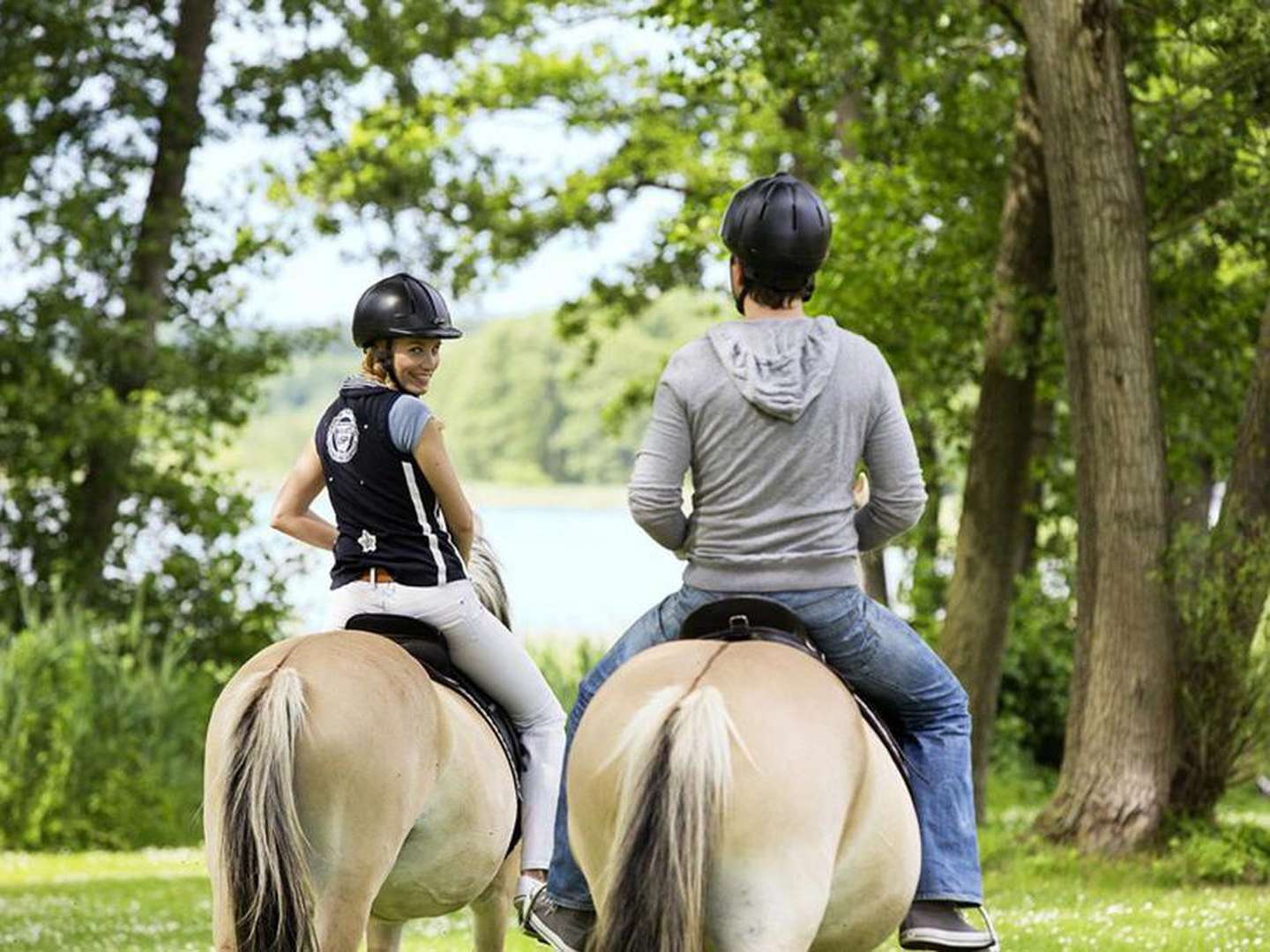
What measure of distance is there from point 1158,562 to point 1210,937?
3.58 meters

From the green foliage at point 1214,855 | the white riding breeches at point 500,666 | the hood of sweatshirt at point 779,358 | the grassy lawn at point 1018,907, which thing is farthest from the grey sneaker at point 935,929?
the green foliage at point 1214,855

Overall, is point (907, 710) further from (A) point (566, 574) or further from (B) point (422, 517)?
(A) point (566, 574)

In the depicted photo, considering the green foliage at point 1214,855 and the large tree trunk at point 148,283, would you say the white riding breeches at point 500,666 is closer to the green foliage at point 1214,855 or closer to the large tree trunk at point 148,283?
the green foliage at point 1214,855

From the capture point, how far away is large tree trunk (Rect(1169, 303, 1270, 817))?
12430 millimetres

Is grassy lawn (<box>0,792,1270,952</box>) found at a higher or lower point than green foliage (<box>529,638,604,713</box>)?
lower

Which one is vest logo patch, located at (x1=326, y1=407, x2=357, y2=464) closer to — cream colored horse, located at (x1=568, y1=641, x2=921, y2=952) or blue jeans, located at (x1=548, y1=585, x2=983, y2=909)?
blue jeans, located at (x1=548, y1=585, x2=983, y2=909)

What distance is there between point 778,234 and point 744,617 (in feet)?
3.13

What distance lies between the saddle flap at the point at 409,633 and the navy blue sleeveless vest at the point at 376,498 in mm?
132

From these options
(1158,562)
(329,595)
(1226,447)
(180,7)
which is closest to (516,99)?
(180,7)

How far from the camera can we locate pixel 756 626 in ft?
16.6

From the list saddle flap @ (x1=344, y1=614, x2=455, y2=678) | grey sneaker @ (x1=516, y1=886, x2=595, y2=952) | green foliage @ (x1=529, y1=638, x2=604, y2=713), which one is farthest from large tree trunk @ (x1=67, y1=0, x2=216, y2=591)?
grey sneaker @ (x1=516, y1=886, x2=595, y2=952)

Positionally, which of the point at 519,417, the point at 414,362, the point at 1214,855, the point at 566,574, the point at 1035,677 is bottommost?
the point at 1214,855

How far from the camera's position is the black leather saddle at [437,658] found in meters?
6.50

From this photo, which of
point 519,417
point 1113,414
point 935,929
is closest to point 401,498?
point 935,929
